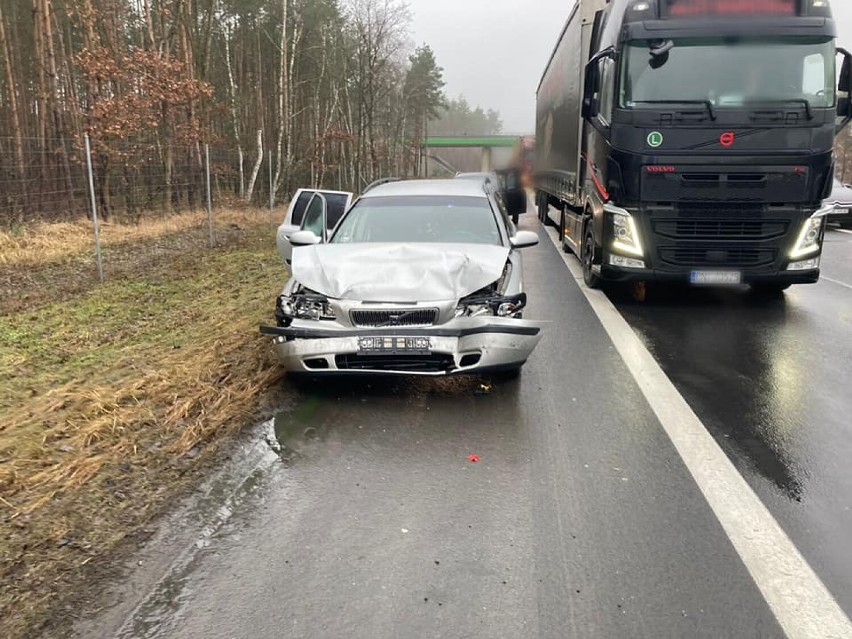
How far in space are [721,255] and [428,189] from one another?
3.79 meters

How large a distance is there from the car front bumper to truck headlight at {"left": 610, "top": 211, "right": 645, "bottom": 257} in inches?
156

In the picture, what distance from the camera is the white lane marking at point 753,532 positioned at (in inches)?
103

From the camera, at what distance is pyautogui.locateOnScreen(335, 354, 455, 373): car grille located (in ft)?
16.1

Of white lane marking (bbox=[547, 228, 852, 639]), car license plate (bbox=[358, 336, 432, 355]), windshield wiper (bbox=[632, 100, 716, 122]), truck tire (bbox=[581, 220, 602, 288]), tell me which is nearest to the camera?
A: white lane marking (bbox=[547, 228, 852, 639])

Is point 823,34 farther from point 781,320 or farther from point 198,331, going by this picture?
point 198,331

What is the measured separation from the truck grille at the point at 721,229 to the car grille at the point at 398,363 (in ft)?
15.1

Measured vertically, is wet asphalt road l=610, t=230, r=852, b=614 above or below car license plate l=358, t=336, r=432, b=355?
below

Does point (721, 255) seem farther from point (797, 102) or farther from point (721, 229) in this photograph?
point (797, 102)

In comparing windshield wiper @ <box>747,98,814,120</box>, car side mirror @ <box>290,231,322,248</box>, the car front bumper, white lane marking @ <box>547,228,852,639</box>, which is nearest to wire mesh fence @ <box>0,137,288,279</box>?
car side mirror @ <box>290,231,322,248</box>

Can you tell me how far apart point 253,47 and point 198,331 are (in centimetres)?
3388

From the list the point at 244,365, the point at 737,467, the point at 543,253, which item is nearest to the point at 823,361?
the point at 737,467

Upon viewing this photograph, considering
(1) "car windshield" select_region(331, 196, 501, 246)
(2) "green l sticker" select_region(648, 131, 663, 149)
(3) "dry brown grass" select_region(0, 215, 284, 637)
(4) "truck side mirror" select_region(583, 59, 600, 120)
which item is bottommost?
(3) "dry brown grass" select_region(0, 215, 284, 637)

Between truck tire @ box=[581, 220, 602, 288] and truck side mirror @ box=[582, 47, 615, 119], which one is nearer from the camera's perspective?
truck side mirror @ box=[582, 47, 615, 119]

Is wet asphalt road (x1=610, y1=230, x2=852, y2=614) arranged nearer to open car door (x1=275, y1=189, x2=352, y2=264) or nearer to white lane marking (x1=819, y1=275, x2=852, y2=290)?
white lane marking (x1=819, y1=275, x2=852, y2=290)
